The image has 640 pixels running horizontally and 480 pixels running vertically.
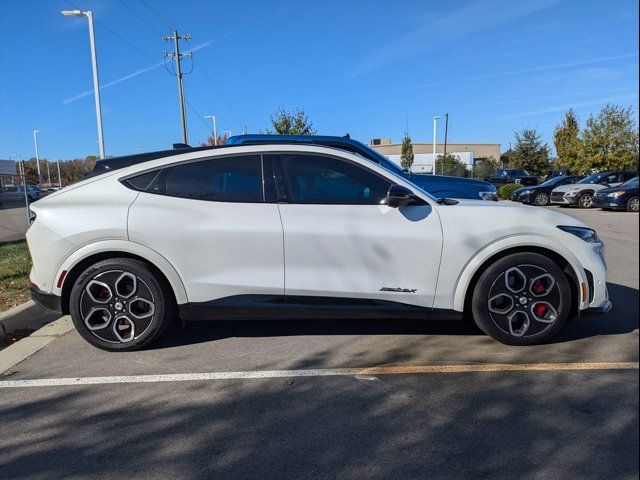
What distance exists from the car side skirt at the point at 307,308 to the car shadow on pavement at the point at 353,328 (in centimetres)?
56

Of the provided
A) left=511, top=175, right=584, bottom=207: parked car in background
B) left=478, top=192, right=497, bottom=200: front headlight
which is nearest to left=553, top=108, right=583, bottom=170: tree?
left=511, top=175, right=584, bottom=207: parked car in background

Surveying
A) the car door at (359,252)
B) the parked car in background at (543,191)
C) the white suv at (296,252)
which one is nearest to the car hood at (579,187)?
the parked car in background at (543,191)

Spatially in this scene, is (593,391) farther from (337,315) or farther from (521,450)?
(337,315)

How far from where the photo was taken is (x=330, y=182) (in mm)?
4207

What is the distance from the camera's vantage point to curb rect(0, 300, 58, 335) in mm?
4855

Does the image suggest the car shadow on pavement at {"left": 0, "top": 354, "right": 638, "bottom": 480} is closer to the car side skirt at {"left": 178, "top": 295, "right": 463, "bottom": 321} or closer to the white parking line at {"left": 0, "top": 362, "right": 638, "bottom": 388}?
the white parking line at {"left": 0, "top": 362, "right": 638, "bottom": 388}

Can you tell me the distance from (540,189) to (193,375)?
72.3 ft

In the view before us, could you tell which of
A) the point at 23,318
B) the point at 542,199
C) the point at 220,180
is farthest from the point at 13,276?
the point at 542,199

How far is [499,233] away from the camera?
4.04 metres

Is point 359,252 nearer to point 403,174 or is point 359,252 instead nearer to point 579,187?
point 403,174

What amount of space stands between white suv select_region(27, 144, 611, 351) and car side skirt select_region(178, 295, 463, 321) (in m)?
0.01

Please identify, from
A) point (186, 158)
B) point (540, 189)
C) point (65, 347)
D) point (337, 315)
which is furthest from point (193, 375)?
point (540, 189)

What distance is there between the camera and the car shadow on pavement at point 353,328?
14.9ft

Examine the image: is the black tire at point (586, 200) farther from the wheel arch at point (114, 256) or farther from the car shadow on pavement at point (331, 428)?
the wheel arch at point (114, 256)
